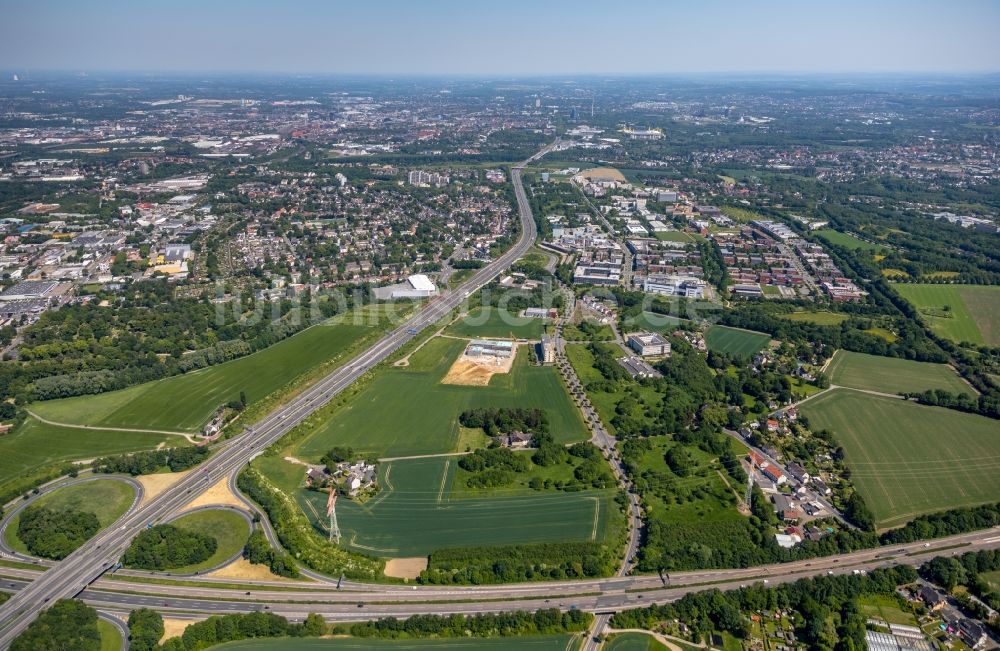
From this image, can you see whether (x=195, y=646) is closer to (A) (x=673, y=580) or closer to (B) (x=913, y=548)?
(A) (x=673, y=580)

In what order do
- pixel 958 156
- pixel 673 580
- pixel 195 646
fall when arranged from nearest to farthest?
1. pixel 195 646
2. pixel 673 580
3. pixel 958 156

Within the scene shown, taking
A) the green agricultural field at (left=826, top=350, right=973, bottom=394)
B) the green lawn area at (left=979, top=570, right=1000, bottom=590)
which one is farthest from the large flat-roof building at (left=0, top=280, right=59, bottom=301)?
the green lawn area at (left=979, top=570, right=1000, bottom=590)

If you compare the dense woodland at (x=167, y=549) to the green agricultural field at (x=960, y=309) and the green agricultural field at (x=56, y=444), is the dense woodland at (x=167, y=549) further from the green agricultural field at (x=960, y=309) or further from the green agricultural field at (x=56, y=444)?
the green agricultural field at (x=960, y=309)

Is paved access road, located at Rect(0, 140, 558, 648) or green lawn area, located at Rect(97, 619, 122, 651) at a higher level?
paved access road, located at Rect(0, 140, 558, 648)

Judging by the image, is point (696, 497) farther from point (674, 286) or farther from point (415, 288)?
point (415, 288)

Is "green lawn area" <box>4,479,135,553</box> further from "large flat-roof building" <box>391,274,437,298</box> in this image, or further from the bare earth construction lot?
"large flat-roof building" <box>391,274,437,298</box>

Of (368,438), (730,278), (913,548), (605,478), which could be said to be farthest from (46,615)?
(730,278)
